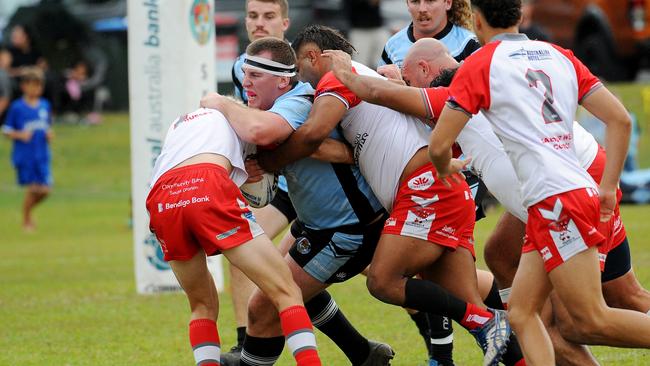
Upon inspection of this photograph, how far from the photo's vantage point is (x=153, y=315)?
989 cm

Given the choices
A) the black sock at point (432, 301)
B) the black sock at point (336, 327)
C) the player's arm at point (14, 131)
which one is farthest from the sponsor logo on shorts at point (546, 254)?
the player's arm at point (14, 131)

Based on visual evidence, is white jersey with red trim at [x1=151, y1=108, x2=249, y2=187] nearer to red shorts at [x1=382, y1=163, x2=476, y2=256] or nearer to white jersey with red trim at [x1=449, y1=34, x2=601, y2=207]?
red shorts at [x1=382, y1=163, x2=476, y2=256]

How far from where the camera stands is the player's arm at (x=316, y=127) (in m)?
6.12

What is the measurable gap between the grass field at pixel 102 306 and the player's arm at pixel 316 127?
1.99 m

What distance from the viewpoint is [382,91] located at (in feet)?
19.6

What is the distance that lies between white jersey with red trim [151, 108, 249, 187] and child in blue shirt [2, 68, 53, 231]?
12.1 metres

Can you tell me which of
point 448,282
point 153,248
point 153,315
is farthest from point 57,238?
point 448,282

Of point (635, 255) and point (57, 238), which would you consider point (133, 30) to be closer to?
point (635, 255)

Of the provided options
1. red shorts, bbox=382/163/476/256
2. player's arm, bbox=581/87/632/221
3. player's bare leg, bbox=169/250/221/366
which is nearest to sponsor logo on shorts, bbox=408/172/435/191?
red shorts, bbox=382/163/476/256

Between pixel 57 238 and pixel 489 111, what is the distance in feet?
39.8

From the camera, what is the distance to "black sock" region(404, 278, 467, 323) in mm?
6289

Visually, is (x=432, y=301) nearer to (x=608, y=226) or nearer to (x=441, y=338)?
(x=441, y=338)

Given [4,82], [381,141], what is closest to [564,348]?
[381,141]

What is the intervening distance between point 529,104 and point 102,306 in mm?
5899
